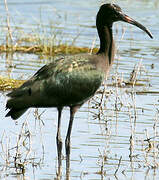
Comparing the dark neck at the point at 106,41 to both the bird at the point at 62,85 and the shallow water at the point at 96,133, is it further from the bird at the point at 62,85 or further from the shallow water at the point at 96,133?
the shallow water at the point at 96,133

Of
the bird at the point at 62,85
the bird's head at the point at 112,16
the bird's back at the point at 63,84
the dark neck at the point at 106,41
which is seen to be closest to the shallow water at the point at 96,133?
the bird at the point at 62,85

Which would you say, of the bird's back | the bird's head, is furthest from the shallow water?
the bird's head

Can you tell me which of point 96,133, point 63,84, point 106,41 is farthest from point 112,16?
point 96,133

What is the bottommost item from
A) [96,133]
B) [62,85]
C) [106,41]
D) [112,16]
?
[96,133]

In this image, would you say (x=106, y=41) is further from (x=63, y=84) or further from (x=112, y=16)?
(x=63, y=84)

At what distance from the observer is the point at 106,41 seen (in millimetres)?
8453

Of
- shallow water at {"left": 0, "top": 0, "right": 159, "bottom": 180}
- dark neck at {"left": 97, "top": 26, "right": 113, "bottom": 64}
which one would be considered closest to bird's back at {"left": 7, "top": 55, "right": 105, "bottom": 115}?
dark neck at {"left": 97, "top": 26, "right": 113, "bottom": 64}

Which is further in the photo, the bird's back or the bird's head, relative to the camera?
the bird's head

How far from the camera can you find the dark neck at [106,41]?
839cm

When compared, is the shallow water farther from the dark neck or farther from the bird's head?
the bird's head

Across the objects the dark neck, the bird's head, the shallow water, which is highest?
the bird's head

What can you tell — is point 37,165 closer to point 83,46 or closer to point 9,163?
point 9,163

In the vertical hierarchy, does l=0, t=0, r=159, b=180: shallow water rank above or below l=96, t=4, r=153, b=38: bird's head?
below

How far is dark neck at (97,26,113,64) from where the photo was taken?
8391mm
